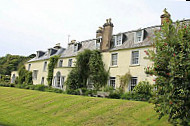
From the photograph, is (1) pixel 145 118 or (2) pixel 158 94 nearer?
(2) pixel 158 94

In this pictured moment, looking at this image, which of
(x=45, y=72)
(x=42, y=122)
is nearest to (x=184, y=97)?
(x=42, y=122)

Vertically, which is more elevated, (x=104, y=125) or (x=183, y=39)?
(x=183, y=39)

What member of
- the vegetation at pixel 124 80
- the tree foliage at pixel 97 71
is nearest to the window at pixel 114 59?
the tree foliage at pixel 97 71

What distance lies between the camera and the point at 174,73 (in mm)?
6449

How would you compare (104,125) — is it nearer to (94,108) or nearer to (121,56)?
(94,108)

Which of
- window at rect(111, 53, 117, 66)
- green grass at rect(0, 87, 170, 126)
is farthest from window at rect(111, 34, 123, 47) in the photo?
green grass at rect(0, 87, 170, 126)

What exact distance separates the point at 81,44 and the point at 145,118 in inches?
879

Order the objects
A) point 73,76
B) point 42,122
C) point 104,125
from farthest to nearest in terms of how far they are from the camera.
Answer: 1. point 73,76
2. point 42,122
3. point 104,125

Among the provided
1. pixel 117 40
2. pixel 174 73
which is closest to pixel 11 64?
pixel 117 40

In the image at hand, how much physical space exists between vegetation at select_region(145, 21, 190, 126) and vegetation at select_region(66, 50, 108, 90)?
1581cm

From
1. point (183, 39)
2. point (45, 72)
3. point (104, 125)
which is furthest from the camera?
point (45, 72)

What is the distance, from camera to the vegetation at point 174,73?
633cm

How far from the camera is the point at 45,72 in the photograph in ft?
115

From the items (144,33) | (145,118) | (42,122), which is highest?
(144,33)
